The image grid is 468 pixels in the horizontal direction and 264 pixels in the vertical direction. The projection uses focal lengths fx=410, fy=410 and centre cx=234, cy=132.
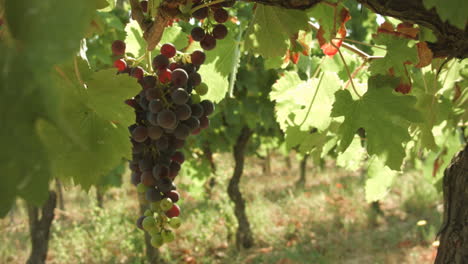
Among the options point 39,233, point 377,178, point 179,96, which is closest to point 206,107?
point 179,96

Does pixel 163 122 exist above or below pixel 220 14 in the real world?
below

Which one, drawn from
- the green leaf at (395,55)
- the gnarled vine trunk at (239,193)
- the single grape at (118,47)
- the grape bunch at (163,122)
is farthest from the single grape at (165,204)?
the gnarled vine trunk at (239,193)

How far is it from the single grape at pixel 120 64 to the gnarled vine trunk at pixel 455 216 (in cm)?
126

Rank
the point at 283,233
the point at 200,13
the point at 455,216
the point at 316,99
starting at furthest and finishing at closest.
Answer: the point at 283,233 < the point at 316,99 < the point at 455,216 < the point at 200,13

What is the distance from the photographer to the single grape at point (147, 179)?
1.29 m

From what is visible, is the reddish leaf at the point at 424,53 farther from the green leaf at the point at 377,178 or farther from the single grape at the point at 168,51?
the green leaf at the point at 377,178

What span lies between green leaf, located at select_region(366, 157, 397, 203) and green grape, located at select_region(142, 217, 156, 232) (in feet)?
5.09

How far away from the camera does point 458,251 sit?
1.45 meters

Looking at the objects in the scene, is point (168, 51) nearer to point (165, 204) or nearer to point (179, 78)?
point (179, 78)

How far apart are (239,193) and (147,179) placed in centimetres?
623

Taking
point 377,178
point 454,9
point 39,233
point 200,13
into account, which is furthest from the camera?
point 39,233

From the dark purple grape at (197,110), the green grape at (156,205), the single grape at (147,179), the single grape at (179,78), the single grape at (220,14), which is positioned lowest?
the green grape at (156,205)

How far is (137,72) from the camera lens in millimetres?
1235

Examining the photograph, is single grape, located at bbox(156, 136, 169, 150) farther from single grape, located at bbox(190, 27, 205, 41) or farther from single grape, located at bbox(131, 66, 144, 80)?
single grape, located at bbox(190, 27, 205, 41)
